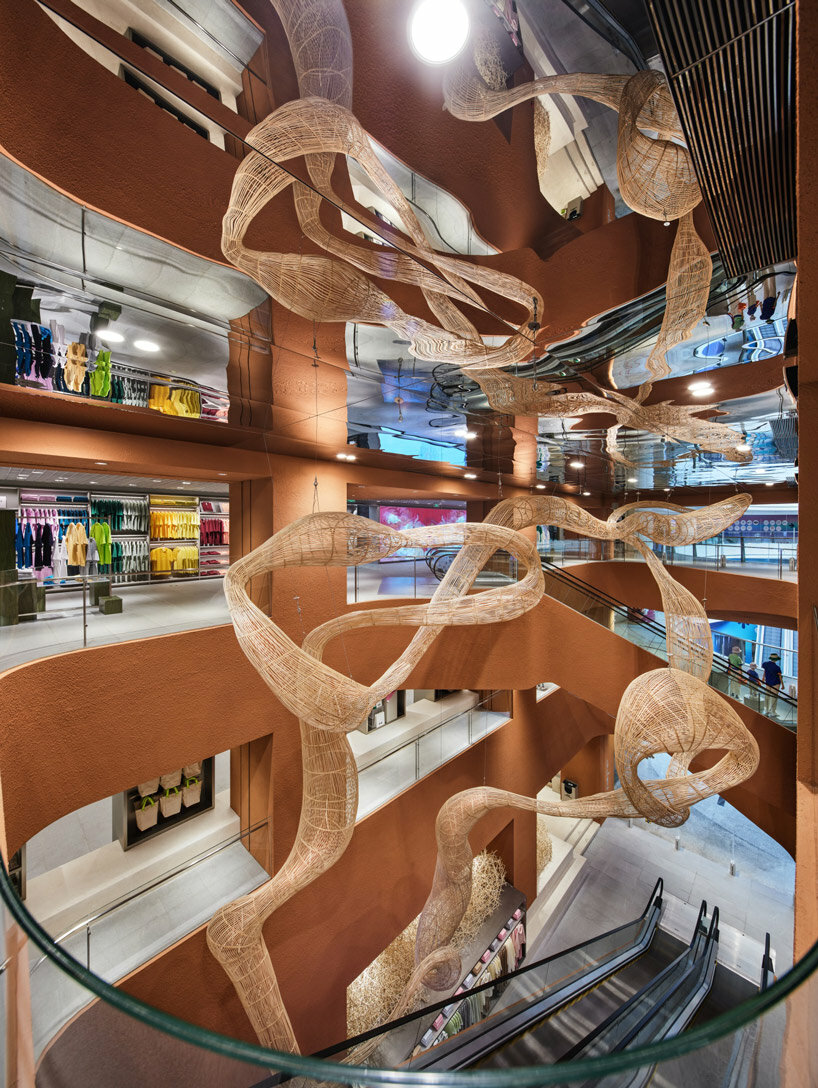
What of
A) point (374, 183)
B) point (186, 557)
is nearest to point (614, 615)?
point (374, 183)

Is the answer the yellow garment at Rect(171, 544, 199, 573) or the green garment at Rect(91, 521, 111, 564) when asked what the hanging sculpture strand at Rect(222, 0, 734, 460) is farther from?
the yellow garment at Rect(171, 544, 199, 573)

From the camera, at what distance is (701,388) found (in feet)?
14.0

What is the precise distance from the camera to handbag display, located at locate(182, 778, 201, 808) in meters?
5.23

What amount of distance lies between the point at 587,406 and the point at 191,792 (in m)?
6.28

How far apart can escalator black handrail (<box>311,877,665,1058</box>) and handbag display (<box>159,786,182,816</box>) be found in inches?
112

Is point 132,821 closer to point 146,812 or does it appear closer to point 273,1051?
point 146,812

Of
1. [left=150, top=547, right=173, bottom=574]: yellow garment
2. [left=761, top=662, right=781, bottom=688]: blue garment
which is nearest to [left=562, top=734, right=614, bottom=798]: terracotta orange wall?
[left=761, top=662, right=781, bottom=688]: blue garment

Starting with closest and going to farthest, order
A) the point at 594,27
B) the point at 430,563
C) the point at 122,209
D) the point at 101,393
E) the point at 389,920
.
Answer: the point at 594,27
the point at 122,209
the point at 101,393
the point at 389,920
the point at 430,563

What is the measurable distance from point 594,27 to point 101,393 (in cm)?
372

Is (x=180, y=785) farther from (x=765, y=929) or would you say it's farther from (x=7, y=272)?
(x=765, y=929)

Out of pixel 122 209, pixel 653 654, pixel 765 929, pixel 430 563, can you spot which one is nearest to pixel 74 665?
pixel 122 209

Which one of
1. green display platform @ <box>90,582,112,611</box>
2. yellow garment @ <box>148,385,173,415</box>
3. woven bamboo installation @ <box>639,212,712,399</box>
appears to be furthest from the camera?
green display platform @ <box>90,582,112,611</box>

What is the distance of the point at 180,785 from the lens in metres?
5.19

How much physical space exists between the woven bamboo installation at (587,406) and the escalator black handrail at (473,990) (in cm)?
399
